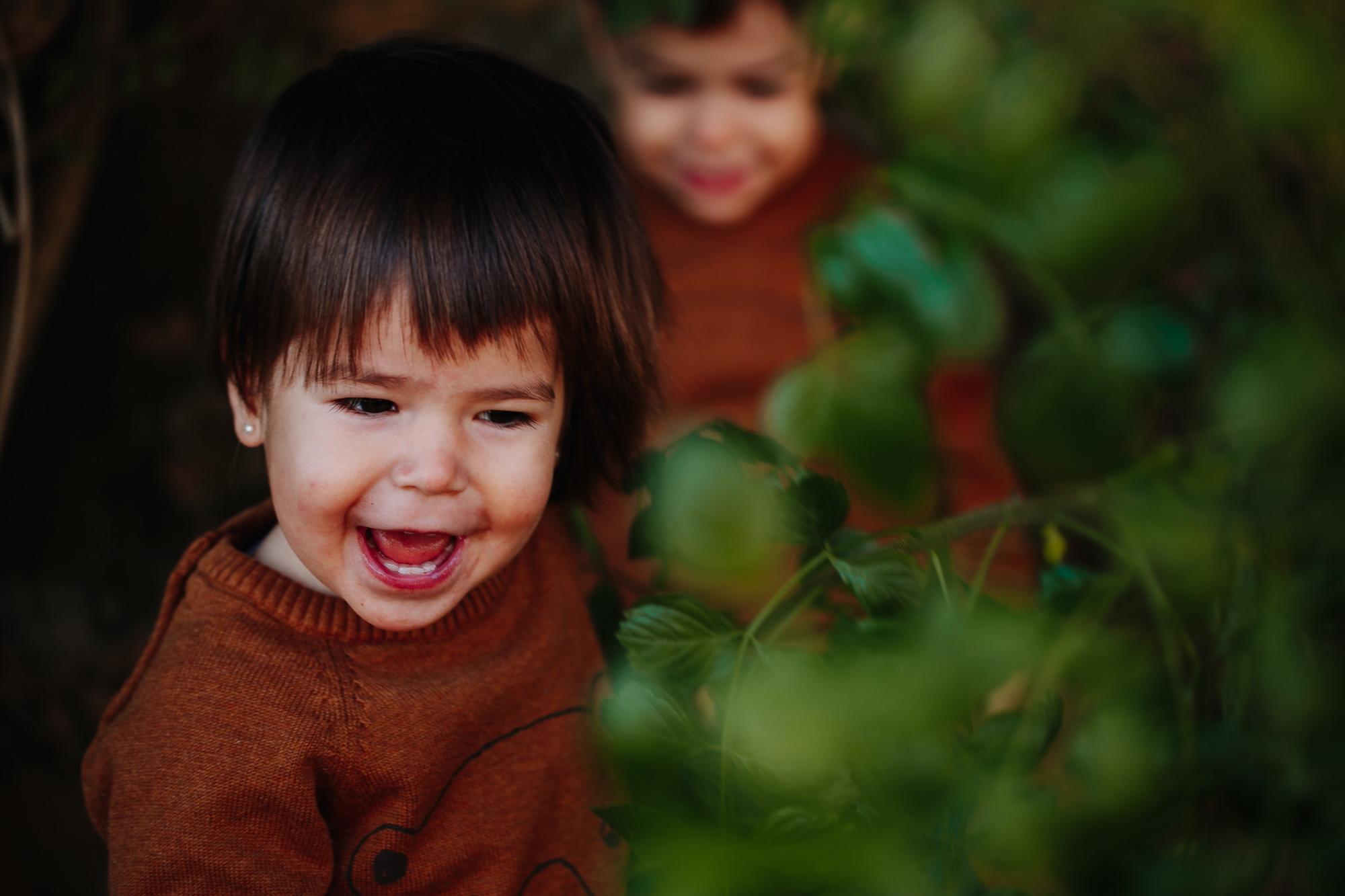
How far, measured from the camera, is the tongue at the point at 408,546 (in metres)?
0.84

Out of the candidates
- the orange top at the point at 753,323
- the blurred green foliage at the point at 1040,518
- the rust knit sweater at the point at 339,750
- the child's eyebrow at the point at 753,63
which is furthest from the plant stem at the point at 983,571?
the child's eyebrow at the point at 753,63

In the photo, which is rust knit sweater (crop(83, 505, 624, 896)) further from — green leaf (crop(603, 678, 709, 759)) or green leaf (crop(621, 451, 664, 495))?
green leaf (crop(603, 678, 709, 759))

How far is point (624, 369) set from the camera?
0.97m

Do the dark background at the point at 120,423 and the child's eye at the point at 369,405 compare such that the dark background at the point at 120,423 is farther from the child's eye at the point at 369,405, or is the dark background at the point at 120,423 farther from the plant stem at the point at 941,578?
the plant stem at the point at 941,578

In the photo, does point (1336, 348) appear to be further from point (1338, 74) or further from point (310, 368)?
point (310, 368)

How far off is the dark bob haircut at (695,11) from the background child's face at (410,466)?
80 cm

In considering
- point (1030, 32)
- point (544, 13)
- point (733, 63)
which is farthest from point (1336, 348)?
point (544, 13)

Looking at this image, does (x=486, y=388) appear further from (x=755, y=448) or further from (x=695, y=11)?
(x=695, y=11)

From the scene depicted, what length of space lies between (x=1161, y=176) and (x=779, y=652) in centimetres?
31

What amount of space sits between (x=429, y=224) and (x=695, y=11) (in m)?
0.87

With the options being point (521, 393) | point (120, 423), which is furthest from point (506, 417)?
point (120, 423)

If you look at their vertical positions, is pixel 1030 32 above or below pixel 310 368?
above

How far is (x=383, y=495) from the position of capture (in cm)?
81

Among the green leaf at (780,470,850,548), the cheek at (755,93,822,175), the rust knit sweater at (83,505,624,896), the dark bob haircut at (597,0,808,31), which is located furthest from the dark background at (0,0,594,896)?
the green leaf at (780,470,850,548)
